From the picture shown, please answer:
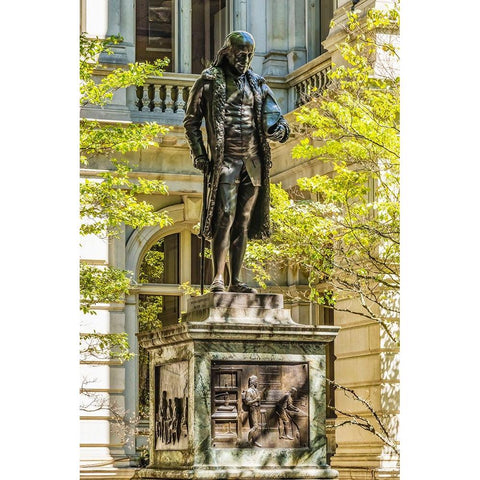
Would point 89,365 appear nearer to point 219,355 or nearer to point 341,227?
point 341,227

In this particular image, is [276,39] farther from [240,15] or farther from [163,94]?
[163,94]

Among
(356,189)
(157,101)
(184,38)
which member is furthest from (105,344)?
(184,38)

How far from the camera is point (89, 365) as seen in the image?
26781 millimetres

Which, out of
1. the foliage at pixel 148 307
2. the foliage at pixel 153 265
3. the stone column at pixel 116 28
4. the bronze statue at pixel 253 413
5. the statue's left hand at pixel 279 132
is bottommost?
the bronze statue at pixel 253 413

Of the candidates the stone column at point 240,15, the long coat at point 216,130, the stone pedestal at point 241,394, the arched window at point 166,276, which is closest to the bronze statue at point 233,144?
the long coat at point 216,130

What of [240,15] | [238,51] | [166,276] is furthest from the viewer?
[240,15]

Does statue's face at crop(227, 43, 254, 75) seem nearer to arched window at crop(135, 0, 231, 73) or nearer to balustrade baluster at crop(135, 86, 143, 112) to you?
balustrade baluster at crop(135, 86, 143, 112)

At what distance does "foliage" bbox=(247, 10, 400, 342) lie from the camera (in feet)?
66.5

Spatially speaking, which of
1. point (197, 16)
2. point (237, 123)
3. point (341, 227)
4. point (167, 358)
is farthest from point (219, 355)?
point (197, 16)

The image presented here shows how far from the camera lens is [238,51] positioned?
46.1ft

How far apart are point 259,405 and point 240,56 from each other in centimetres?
321

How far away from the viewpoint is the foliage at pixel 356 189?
20281mm

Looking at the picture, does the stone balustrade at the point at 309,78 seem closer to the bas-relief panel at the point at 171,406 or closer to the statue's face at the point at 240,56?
the statue's face at the point at 240,56

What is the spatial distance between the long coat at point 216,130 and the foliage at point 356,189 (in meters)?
5.39
